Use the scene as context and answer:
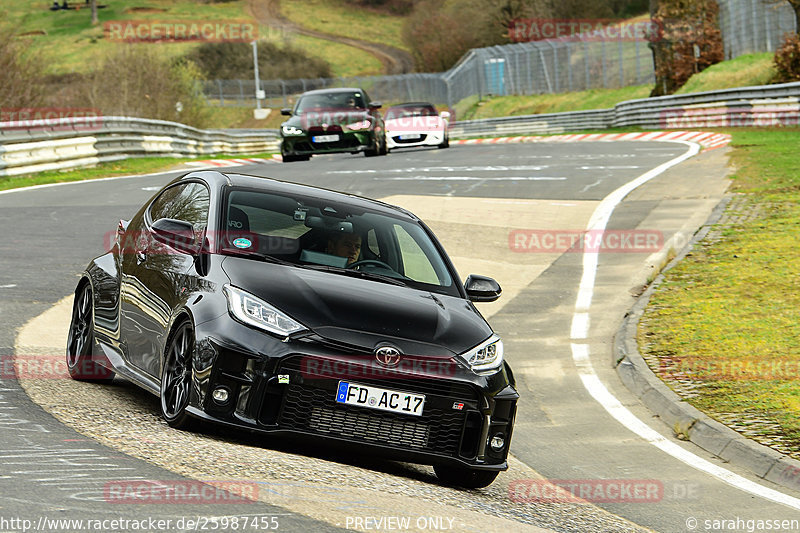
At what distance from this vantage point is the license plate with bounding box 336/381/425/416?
243 inches

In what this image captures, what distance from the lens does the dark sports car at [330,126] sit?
29.3 m

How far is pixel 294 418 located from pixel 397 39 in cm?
13364

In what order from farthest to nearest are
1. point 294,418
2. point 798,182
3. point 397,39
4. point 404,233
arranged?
point 397,39 < point 798,182 < point 404,233 < point 294,418

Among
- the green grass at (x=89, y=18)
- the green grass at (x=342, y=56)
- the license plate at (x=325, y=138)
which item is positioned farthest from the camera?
the green grass at (x=342, y=56)

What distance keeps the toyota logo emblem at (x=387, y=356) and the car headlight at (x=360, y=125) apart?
77.5 ft

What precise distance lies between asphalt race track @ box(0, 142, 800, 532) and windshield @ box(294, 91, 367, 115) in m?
9.64

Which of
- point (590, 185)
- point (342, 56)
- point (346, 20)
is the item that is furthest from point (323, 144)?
point (346, 20)

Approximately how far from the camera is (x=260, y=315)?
6305 millimetres

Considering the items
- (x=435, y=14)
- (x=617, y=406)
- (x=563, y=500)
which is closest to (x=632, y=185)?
(x=617, y=406)

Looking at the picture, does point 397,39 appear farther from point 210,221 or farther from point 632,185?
point 210,221

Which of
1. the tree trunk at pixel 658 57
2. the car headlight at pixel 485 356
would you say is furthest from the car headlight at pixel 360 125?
the tree trunk at pixel 658 57

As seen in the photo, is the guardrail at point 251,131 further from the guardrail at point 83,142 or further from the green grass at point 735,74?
the green grass at point 735,74

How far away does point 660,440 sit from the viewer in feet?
28.6

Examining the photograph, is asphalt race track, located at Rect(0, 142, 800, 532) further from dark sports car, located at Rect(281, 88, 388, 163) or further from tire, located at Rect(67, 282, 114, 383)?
dark sports car, located at Rect(281, 88, 388, 163)
